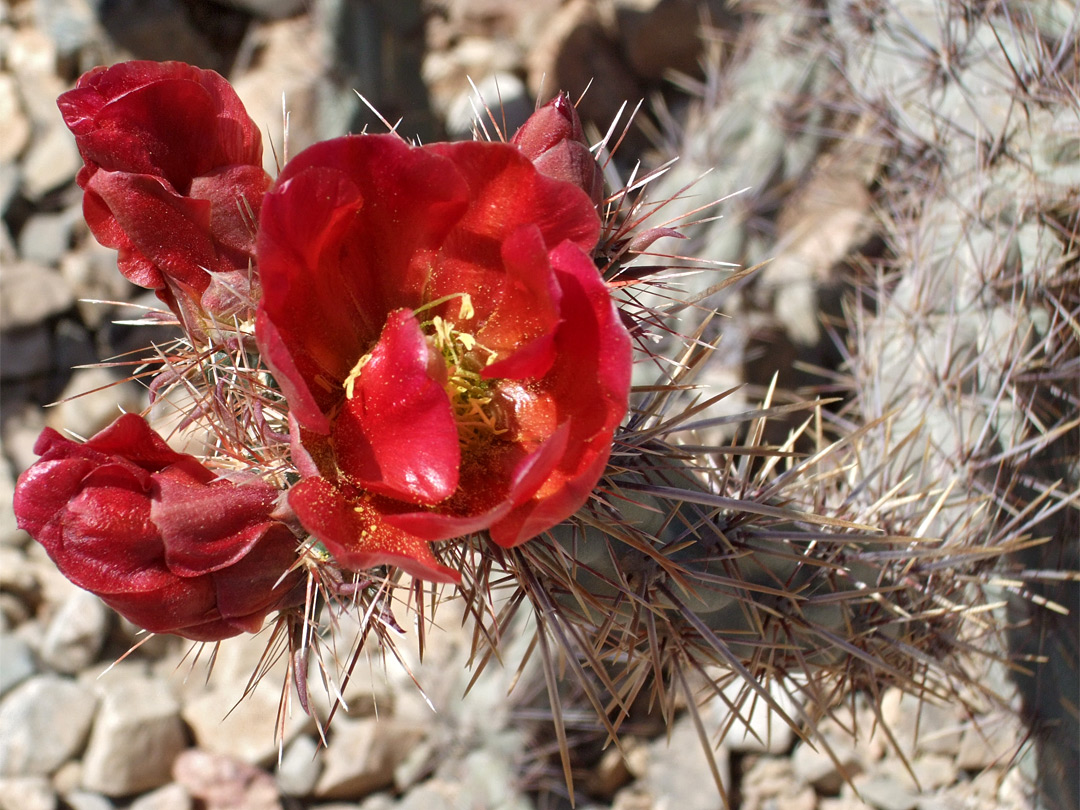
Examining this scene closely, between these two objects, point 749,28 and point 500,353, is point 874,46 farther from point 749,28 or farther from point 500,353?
point 500,353

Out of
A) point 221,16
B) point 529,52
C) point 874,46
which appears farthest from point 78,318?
point 874,46

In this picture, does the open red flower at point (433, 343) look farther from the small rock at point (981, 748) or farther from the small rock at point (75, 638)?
the small rock at point (75, 638)

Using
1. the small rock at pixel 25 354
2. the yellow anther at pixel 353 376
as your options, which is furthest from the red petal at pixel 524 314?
the small rock at pixel 25 354

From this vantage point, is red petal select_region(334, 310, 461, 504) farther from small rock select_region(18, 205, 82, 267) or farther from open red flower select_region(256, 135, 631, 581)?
small rock select_region(18, 205, 82, 267)

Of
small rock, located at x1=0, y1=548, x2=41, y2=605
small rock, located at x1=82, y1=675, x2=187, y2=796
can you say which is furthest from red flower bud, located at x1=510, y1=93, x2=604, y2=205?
small rock, located at x1=0, y1=548, x2=41, y2=605

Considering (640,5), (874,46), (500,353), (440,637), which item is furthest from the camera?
(640,5)

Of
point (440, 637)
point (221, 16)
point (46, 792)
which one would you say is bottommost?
point (46, 792)

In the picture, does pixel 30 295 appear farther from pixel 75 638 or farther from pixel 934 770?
pixel 934 770
